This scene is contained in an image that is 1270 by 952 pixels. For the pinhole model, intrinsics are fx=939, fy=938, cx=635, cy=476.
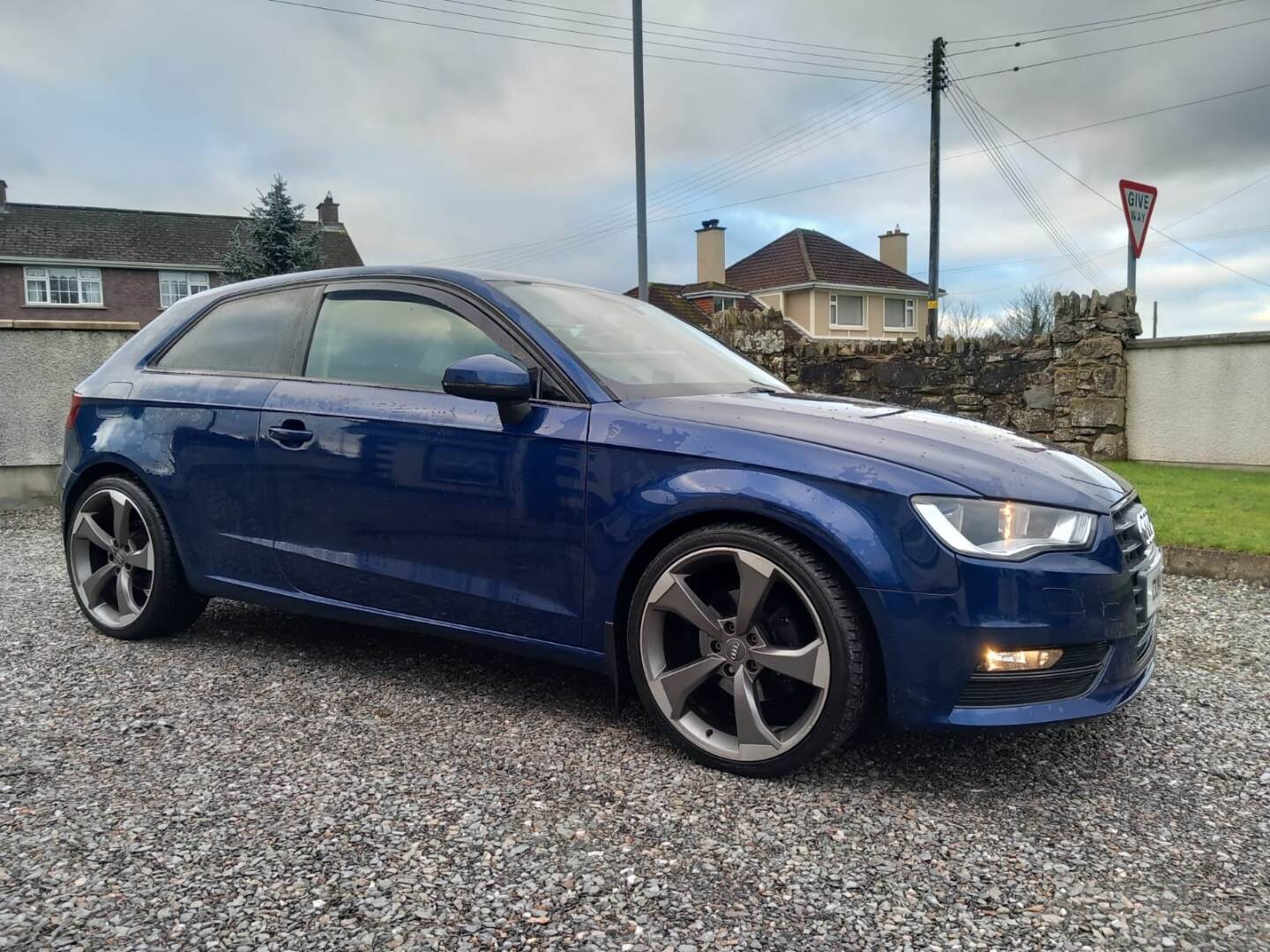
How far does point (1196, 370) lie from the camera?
957 centimetres

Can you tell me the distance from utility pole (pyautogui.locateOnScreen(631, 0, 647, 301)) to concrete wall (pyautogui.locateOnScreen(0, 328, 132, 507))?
6477 millimetres

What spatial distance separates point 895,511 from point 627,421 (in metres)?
0.87

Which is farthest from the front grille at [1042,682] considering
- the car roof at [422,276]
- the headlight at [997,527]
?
the car roof at [422,276]

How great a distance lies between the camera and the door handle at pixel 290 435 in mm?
3482

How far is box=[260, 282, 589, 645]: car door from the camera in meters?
3.02

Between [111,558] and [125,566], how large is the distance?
0.10 m

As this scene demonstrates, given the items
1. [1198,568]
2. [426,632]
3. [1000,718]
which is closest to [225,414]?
[426,632]

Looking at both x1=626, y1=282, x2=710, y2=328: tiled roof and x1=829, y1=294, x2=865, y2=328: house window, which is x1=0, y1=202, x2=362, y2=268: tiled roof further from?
x1=829, y1=294, x2=865, y2=328: house window

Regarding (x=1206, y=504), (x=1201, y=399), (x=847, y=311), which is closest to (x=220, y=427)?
(x=1206, y=504)

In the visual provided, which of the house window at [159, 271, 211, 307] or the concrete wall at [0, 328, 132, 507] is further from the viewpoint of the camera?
the house window at [159, 271, 211, 307]

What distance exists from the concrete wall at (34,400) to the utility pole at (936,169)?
1616 cm

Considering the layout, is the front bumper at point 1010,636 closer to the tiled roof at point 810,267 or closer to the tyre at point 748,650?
the tyre at point 748,650

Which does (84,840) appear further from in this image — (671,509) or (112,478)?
(112,478)

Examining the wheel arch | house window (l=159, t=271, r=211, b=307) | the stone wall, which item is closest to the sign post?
the stone wall
